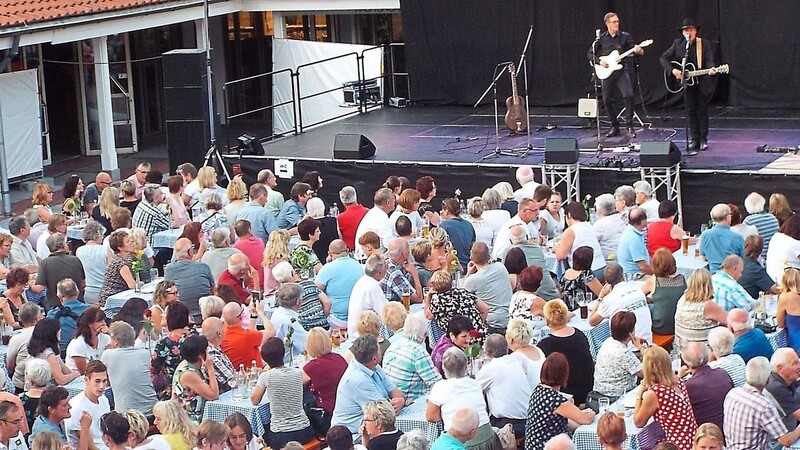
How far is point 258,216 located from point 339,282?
2342mm

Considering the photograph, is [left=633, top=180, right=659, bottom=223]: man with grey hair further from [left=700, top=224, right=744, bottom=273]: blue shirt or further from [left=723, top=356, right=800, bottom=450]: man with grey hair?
[left=723, top=356, right=800, bottom=450]: man with grey hair

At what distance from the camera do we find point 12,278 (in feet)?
32.0

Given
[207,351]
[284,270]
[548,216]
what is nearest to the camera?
[207,351]

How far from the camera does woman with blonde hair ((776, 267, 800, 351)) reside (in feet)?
27.6

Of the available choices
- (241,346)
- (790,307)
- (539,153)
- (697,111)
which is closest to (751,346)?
(790,307)

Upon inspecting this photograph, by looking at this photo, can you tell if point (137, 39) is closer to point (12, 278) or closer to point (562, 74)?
point (562, 74)

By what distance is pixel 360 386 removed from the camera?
759cm

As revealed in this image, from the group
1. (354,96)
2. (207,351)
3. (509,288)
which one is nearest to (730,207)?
(509,288)

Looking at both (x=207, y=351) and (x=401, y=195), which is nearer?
(x=207, y=351)

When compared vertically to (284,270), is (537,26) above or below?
above

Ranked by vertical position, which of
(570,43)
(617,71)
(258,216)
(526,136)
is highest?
(570,43)

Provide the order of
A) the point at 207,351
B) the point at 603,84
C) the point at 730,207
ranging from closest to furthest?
the point at 207,351 < the point at 730,207 < the point at 603,84

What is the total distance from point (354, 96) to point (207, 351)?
475 inches

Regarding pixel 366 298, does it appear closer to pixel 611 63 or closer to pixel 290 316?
pixel 290 316
